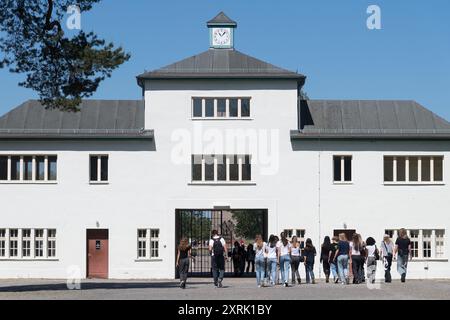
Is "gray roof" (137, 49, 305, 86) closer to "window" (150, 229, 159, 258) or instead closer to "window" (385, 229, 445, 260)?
"window" (150, 229, 159, 258)

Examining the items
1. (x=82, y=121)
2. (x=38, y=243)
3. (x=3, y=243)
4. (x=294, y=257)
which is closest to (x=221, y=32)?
(x=82, y=121)

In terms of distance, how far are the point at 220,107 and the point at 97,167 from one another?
5.66 m

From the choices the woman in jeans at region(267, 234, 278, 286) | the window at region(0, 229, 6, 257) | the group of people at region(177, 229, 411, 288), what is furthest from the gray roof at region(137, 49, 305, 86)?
the woman in jeans at region(267, 234, 278, 286)

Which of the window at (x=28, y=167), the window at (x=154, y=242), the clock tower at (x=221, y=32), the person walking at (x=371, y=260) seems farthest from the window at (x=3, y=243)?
the person walking at (x=371, y=260)

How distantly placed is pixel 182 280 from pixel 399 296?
681 cm

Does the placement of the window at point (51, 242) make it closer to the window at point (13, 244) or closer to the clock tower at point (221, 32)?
the window at point (13, 244)

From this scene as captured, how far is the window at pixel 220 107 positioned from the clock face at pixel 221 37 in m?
3.32

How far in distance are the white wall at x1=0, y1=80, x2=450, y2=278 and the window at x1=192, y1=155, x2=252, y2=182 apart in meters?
0.33

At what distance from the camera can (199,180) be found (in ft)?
139

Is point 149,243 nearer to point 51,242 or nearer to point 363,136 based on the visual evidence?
point 51,242

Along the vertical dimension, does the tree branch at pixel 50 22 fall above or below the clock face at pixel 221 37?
below

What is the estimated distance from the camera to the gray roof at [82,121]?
4222 cm

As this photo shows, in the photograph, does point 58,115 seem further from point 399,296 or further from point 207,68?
point 399,296

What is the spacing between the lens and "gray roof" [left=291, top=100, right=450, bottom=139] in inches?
1668
